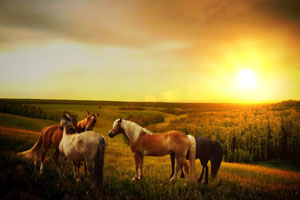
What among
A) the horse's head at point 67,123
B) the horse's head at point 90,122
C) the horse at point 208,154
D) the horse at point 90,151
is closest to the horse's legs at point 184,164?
the horse at point 208,154

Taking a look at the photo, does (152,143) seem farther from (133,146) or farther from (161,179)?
(161,179)

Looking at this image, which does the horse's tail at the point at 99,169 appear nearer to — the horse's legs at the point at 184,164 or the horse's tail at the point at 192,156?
the horse's legs at the point at 184,164

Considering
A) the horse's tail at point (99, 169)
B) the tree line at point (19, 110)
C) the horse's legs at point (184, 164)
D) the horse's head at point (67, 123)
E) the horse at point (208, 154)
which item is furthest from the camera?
the tree line at point (19, 110)

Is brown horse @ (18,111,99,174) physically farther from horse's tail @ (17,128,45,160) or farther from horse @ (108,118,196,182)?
horse @ (108,118,196,182)

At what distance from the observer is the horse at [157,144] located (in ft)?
23.0

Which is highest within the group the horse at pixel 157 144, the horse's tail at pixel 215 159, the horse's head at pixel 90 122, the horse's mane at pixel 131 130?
the horse's head at pixel 90 122

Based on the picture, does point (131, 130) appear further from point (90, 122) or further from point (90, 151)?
point (90, 151)

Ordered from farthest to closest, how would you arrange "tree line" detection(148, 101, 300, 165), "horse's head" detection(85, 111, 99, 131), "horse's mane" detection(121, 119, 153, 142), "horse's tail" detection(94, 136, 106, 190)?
"tree line" detection(148, 101, 300, 165) < "horse's mane" detection(121, 119, 153, 142) < "horse's head" detection(85, 111, 99, 131) < "horse's tail" detection(94, 136, 106, 190)

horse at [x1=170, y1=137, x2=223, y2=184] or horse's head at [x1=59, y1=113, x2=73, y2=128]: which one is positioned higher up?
horse's head at [x1=59, y1=113, x2=73, y2=128]

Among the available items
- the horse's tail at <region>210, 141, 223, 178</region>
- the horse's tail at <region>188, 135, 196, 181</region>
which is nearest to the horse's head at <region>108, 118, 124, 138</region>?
the horse's tail at <region>188, 135, 196, 181</region>

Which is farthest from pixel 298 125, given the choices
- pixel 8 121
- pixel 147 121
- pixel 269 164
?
pixel 8 121

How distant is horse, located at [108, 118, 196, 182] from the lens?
7.02 meters

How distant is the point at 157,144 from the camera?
7070mm

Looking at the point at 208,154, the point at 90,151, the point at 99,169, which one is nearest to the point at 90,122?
the point at 90,151
